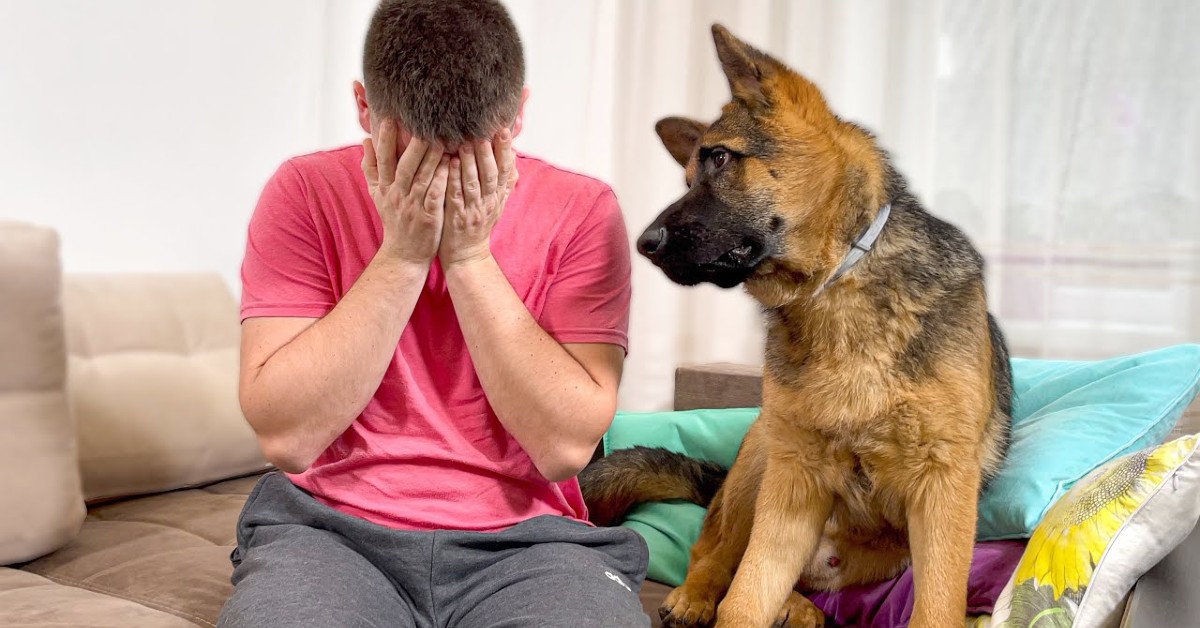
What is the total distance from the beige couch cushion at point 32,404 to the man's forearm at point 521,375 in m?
0.91

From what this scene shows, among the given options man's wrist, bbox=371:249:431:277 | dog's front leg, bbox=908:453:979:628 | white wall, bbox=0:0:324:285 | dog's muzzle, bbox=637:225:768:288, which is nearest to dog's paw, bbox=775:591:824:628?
dog's front leg, bbox=908:453:979:628

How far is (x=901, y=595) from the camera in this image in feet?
5.22

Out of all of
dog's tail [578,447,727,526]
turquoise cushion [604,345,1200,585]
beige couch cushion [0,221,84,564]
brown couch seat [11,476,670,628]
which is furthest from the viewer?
dog's tail [578,447,727,526]

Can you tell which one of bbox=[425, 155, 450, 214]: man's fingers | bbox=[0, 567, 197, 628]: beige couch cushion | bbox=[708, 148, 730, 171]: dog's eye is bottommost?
bbox=[0, 567, 197, 628]: beige couch cushion

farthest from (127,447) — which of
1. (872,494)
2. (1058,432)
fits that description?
(1058,432)

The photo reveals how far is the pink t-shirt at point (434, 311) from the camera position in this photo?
1.31 m

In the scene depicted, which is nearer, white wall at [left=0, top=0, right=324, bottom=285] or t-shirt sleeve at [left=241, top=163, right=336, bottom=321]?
t-shirt sleeve at [left=241, top=163, right=336, bottom=321]

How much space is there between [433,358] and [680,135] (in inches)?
22.9

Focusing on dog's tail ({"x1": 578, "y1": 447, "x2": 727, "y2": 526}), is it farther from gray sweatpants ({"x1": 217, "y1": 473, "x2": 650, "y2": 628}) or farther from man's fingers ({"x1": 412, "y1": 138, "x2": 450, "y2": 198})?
man's fingers ({"x1": 412, "y1": 138, "x2": 450, "y2": 198})

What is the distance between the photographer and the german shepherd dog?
1401 millimetres

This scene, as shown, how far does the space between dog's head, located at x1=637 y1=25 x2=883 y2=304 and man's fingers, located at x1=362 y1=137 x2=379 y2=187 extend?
1.24ft

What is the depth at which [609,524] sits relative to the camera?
1875 millimetres

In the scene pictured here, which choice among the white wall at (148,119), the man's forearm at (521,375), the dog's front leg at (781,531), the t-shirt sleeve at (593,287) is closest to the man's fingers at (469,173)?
the man's forearm at (521,375)

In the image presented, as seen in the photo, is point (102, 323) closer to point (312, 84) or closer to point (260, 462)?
point (260, 462)
